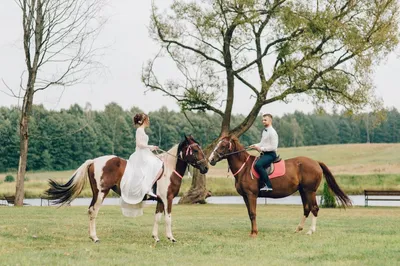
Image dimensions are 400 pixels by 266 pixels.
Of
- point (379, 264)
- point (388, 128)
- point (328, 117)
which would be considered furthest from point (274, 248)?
point (328, 117)

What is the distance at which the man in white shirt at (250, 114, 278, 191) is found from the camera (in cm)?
1477

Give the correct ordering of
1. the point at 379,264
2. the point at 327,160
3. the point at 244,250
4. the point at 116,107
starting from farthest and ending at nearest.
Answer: the point at 116,107 < the point at 327,160 < the point at 244,250 < the point at 379,264

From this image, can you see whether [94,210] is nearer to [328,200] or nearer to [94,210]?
[94,210]

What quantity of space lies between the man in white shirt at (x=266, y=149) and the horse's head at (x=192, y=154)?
151cm

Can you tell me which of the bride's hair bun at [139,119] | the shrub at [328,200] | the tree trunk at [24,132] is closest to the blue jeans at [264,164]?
the bride's hair bun at [139,119]

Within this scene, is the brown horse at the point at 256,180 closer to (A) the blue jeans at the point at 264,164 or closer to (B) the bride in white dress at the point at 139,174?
(A) the blue jeans at the point at 264,164

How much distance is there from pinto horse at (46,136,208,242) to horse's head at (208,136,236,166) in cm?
89

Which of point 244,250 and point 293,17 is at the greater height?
point 293,17

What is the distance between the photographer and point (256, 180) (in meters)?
15.1

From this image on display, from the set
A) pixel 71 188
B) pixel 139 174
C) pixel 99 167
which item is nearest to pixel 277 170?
pixel 139 174

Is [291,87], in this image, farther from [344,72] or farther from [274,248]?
[274,248]

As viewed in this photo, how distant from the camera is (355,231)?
52.4 ft

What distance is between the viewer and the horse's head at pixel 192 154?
45.4ft

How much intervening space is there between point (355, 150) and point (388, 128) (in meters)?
42.6
